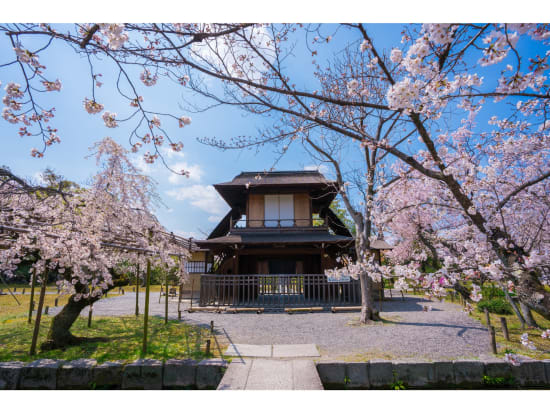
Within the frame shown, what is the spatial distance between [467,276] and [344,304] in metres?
8.46

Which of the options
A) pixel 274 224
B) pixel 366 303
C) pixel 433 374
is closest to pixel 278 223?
pixel 274 224

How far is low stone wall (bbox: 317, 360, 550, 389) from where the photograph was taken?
173 inches

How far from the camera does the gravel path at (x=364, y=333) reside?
5.35 meters

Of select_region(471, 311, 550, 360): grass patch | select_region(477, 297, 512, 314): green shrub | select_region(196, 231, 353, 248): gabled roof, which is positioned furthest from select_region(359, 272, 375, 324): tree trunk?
select_region(477, 297, 512, 314): green shrub

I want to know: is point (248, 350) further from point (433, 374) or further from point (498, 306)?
point (498, 306)

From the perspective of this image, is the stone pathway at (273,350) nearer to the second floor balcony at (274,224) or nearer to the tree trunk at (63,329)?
the tree trunk at (63,329)

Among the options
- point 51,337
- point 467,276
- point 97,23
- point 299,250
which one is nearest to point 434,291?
point 467,276

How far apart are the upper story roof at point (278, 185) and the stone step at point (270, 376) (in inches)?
388

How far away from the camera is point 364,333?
23.3ft

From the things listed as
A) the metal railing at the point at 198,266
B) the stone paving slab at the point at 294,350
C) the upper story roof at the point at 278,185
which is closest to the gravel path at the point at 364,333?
the stone paving slab at the point at 294,350

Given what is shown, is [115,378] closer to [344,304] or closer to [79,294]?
[79,294]

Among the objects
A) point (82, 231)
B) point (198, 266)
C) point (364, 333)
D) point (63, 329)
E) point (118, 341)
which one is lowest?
point (364, 333)

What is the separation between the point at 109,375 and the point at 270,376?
283 centimetres

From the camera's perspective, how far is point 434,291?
3.61 meters
